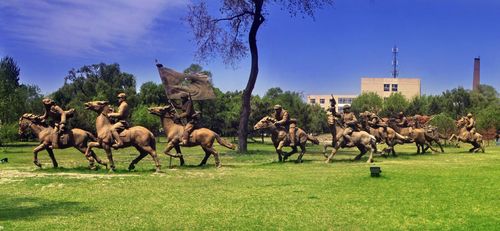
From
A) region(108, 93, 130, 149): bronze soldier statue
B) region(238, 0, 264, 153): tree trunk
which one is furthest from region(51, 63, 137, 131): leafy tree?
region(108, 93, 130, 149): bronze soldier statue

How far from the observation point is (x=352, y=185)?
13.9 m

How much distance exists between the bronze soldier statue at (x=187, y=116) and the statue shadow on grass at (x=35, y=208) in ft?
26.5

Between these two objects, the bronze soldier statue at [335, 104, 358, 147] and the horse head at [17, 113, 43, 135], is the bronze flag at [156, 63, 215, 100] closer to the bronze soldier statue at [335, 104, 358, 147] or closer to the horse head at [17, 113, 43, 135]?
the horse head at [17, 113, 43, 135]

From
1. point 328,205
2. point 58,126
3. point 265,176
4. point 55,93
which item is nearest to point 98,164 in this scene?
point 58,126

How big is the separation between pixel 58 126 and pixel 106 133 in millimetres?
1984

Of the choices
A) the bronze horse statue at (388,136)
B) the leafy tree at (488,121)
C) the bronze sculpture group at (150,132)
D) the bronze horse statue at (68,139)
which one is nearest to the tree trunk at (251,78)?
the bronze horse statue at (388,136)

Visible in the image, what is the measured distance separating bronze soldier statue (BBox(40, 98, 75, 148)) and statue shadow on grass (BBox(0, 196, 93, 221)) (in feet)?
21.3

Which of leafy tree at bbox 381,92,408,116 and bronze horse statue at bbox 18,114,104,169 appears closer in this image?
bronze horse statue at bbox 18,114,104,169

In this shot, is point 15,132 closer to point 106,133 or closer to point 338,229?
point 106,133

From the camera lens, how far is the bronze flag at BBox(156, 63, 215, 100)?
71.3 feet

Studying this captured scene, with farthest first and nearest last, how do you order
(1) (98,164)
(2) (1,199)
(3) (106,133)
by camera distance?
(1) (98,164) < (3) (106,133) < (2) (1,199)

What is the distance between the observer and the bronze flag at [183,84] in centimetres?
2172

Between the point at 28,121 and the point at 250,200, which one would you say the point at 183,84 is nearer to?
the point at 28,121

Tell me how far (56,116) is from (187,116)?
4.90m
